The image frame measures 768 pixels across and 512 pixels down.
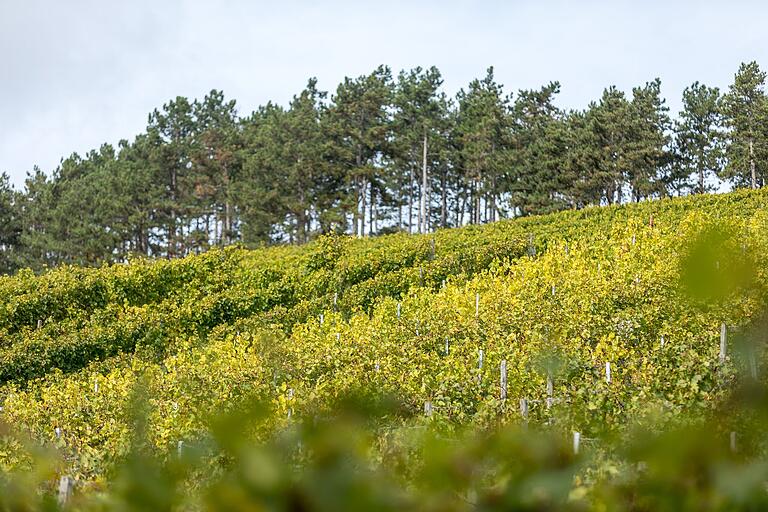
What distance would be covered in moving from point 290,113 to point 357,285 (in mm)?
34454

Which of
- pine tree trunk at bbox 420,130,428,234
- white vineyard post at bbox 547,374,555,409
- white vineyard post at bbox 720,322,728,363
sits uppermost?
pine tree trunk at bbox 420,130,428,234

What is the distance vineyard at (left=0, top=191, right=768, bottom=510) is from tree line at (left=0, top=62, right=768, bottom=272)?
1558 cm

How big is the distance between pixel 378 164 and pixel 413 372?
4087 centimetres

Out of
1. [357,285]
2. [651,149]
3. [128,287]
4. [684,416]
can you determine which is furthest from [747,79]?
[684,416]

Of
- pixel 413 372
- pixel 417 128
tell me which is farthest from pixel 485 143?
pixel 413 372

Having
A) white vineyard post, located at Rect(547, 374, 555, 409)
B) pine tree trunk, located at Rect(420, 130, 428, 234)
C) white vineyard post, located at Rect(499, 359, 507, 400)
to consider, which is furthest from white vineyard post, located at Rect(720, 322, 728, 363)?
pine tree trunk, located at Rect(420, 130, 428, 234)

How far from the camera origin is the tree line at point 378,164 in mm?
46750

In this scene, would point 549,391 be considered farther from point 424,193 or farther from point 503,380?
point 424,193

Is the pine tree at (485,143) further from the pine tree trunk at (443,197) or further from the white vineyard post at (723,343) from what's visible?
the white vineyard post at (723,343)

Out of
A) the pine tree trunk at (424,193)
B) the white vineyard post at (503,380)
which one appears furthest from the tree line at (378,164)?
the white vineyard post at (503,380)

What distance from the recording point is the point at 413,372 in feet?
38.9

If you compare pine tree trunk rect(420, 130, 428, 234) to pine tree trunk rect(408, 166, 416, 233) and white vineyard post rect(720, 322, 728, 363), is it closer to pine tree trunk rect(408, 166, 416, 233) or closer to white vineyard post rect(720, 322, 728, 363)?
pine tree trunk rect(408, 166, 416, 233)

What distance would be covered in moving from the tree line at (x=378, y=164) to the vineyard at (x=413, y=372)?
613 inches

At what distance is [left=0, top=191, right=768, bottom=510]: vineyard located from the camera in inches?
46.5
